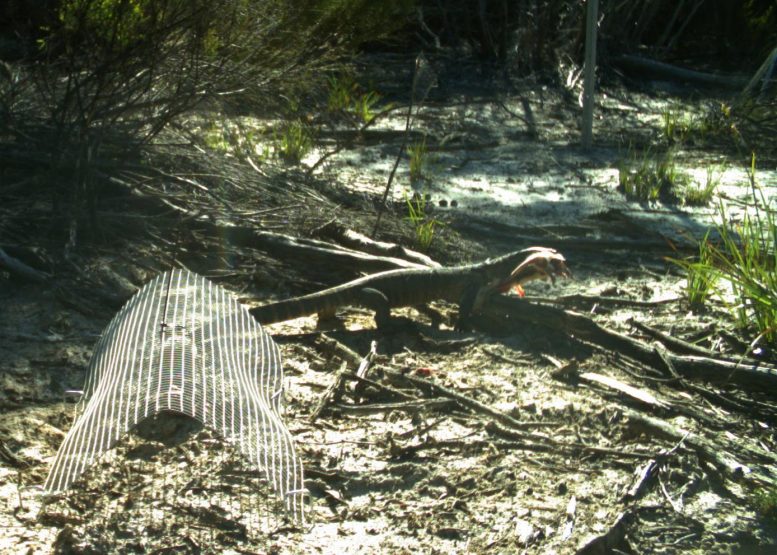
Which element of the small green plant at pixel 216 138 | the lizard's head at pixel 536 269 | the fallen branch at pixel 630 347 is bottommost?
the fallen branch at pixel 630 347

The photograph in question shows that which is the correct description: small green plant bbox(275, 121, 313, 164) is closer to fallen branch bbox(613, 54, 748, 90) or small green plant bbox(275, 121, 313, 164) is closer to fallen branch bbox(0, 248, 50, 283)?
fallen branch bbox(0, 248, 50, 283)

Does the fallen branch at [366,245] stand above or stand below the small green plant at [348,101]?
below

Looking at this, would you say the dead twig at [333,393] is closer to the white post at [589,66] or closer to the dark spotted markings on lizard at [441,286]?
the dark spotted markings on lizard at [441,286]

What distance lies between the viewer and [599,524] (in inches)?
151

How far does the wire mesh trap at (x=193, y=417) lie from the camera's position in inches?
141

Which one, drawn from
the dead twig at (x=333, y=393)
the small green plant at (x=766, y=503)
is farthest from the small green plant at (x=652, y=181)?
the small green plant at (x=766, y=503)

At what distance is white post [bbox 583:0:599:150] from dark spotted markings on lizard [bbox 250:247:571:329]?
4.56 m

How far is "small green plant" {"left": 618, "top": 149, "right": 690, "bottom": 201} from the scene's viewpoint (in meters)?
8.82

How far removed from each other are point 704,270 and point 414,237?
2054 mm

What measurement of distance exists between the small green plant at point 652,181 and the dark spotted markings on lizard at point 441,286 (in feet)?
9.36

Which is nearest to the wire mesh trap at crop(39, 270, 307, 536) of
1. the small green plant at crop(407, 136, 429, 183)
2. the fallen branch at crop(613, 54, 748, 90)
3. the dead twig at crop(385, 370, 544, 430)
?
the dead twig at crop(385, 370, 544, 430)

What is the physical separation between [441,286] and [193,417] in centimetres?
269

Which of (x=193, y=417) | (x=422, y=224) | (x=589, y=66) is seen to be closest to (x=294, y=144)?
(x=422, y=224)

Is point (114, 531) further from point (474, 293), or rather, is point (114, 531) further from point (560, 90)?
point (560, 90)
